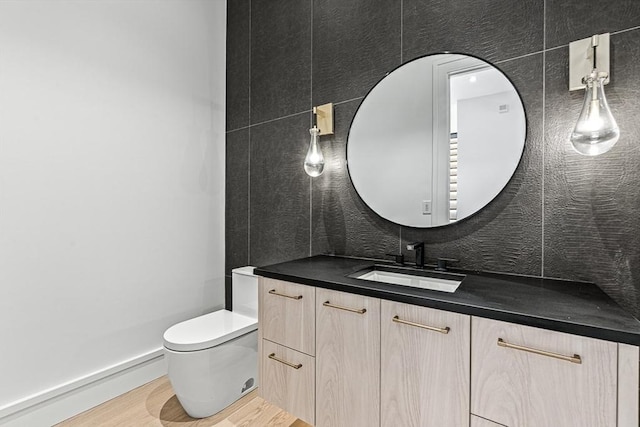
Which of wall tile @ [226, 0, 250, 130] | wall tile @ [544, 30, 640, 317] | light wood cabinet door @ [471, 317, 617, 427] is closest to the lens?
light wood cabinet door @ [471, 317, 617, 427]

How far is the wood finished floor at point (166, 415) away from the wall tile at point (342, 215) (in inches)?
37.1

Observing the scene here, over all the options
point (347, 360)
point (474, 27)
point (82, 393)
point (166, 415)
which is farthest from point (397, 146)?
point (82, 393)

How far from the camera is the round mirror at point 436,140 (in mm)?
1445

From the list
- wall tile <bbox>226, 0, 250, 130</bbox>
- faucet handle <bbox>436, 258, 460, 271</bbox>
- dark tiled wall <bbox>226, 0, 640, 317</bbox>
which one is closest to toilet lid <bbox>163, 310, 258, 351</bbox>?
dark tiled wall <bbox>226, 0, 640, 317</bbox>

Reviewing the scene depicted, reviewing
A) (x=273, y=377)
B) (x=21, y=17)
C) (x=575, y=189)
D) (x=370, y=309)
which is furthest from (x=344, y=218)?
(x=21, y=17)

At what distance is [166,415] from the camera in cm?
181

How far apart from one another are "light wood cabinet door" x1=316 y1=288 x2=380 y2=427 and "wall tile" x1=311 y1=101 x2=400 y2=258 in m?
0.57

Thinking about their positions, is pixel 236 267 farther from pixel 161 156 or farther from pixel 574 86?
pixel 574 86

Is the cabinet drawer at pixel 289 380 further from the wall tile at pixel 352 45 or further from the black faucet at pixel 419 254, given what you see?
the wall tile at pixel 352 45

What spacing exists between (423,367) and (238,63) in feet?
7.88

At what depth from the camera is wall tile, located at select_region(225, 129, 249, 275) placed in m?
2.48

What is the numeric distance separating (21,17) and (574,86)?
251 centimetres

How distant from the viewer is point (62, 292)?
5.82 feet

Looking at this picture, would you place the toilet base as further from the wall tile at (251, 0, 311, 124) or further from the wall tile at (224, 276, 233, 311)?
the wall tile at (251, 0, 311, 124)
